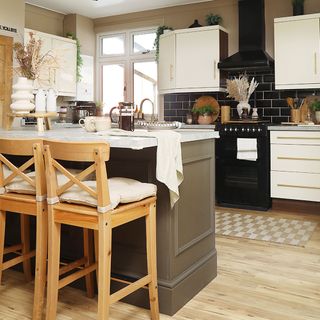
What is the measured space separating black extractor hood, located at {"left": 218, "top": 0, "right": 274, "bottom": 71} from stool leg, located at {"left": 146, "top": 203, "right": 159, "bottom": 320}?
366 cm

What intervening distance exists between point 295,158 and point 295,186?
328 mm

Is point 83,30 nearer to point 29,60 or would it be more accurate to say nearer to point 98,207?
point 29,60

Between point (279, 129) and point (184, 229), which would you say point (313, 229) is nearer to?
point (279, 129)

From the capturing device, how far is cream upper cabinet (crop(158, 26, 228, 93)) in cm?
557

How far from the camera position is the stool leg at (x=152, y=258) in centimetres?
207

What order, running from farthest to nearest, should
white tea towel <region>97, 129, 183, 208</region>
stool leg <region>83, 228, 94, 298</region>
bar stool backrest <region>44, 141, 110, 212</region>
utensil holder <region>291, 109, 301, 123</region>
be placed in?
1. utensil holder <region>291, 109, 301, 123</region>
2. stool leg <region>83, 228, 94, 298</region>
3. white tea towel <region>97, 129, 183, 208</region>
4. bar stool backrest <region>44, 141, 110, 212</region>

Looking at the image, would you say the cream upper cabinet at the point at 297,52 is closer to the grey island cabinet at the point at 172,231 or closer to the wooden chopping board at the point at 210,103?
the wooden chopping board at the point at 210,103

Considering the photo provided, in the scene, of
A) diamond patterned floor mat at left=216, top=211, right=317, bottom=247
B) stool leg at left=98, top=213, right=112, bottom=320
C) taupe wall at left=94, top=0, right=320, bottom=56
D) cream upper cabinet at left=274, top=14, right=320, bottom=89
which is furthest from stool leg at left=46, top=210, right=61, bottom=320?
taupe wall at left=94, top=0, right=320, bottom=56

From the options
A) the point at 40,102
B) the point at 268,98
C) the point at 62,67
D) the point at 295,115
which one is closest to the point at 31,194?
the point at 40,102

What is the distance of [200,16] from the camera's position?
20.1 ft

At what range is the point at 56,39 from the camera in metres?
6.31

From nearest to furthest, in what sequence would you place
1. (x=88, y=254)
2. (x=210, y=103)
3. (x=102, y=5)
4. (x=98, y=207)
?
(x=98, y=207)
(x=88, y=254)
(x=210, y=103)
(x=102, y=5)

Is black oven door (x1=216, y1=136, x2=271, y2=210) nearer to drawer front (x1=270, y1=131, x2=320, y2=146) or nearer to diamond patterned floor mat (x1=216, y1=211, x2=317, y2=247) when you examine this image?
drawer front (x1=270, y1=131, x2=320, y2=146)

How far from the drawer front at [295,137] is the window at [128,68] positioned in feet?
7.88
